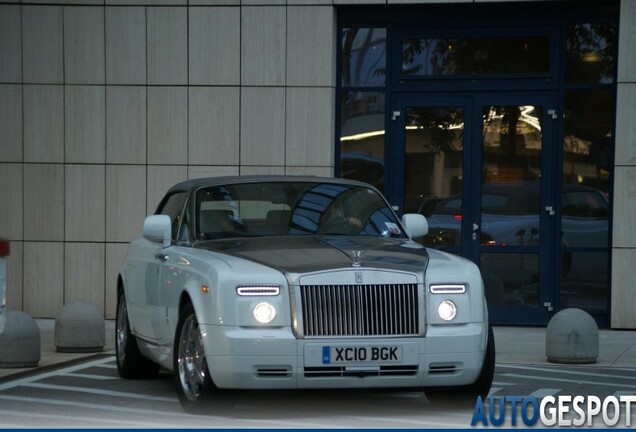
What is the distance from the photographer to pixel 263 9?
17016mm

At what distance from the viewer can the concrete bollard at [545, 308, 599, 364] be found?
12.7m

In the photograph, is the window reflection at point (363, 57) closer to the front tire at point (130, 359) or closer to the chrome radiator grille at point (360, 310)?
the front tire at point (130, 359)

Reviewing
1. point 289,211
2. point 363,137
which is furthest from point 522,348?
point 289,211

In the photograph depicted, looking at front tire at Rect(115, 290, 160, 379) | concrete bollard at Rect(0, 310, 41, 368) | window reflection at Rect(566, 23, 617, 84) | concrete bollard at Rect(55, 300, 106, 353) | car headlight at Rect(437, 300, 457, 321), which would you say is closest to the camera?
car headlight at Rect(437, 300, 457, 321)

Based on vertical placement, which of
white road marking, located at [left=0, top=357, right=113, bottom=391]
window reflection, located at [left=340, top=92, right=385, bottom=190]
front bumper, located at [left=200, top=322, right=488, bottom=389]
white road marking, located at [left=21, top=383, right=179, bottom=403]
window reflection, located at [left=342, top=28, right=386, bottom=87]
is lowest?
white road marking, located at [left=0, top=357, right=113, bottom=391]

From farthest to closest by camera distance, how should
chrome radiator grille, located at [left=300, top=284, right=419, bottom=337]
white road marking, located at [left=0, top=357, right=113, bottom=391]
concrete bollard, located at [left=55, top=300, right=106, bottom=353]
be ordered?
1. concrete bollard, located at [left=55, top=300, right=106, bottom=353]
2. white road marking, located at [left=0, top=357, right=113, bottom=391]
3. chrome radiator grille, located at [left=300, top=284, right=419, bottom=337]

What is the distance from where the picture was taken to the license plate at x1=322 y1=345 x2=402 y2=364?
8.22 meters

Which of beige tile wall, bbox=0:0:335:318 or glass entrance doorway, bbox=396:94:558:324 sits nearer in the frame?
glass entrance doorway, bbox=396:94:558:324

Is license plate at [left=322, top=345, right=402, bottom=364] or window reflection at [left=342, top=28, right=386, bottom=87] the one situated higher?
window reflection at [left=342, top=28, right=386, bottom=87]

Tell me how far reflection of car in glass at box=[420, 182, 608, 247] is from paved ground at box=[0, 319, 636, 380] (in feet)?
3.91

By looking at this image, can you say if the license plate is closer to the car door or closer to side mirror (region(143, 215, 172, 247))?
the car door

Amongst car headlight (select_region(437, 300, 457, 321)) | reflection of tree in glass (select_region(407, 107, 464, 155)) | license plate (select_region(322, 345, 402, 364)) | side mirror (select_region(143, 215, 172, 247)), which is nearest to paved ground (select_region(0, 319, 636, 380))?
side mirror (select_region(143, 215, 172, 247))

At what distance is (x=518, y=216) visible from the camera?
16797mm

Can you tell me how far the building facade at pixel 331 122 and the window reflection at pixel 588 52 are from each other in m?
0.02
